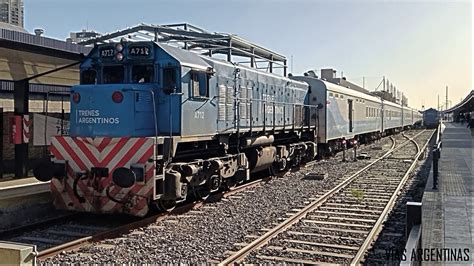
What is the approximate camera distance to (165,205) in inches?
363

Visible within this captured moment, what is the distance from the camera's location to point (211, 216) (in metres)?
8.88

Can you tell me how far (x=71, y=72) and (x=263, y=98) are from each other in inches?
230

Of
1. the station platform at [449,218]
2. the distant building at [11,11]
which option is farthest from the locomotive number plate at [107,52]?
the distant building at [11,11]

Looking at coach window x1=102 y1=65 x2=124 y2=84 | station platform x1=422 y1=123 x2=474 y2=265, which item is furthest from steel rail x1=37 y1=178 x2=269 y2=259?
station platform x1=422 y1=123 x2=474 y2=265

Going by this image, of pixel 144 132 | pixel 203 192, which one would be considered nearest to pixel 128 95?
pixel 144 132

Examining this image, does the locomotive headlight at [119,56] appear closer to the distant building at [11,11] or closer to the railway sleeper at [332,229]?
the railway sleeper at [332,229]

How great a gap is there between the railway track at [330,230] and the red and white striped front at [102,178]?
2318 millimetres

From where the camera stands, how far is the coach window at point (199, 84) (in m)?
9.41

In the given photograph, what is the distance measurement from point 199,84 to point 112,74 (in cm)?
178

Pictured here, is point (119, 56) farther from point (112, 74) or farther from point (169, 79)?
point (169, 79)

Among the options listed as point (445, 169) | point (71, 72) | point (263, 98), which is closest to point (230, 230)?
point (263, 98)

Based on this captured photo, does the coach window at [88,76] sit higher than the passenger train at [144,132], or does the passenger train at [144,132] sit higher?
the coach window at [88,76]

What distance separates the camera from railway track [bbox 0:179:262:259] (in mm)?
6998

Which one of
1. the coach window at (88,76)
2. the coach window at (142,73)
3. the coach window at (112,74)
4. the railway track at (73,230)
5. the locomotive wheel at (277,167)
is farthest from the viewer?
the locomotive wheel at (277,167)
